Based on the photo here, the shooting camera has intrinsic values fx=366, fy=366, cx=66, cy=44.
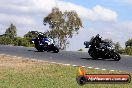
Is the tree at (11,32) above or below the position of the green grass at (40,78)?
above

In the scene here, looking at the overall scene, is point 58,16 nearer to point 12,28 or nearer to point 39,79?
point 12,28

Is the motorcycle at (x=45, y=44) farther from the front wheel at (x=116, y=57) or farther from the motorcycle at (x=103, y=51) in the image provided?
the front wheel at (x=116, y=57)

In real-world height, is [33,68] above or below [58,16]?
below

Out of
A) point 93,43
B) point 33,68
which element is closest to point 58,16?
point 93,43

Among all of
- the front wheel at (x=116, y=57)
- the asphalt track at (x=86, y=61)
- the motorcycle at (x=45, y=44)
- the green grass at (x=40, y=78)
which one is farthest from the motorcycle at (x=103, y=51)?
the green grass at (x=40, y=78)

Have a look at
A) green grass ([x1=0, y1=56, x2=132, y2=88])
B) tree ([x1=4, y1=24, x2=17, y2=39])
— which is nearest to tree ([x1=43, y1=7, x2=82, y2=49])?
tree ([x1=4, y1=24, x2=17, y2=39])

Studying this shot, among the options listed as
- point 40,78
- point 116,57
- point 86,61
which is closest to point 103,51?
point 116,57

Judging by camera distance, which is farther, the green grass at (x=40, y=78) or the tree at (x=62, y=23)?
the tree at (x=62, y=23)

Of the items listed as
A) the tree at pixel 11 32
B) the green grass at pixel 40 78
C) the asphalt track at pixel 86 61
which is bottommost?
the green grass at pixel 40 78

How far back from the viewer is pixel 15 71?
15242mm

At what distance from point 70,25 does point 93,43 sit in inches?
1171

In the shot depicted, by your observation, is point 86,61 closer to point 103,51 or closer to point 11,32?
point 103,51

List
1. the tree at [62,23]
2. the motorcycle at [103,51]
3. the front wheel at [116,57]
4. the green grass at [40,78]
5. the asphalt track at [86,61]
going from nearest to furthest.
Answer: the green grass at [40,78], the asphalt track at [86,61], the front wheel at [116,57], the motorcycle at [103,51], the tree at [62,23]

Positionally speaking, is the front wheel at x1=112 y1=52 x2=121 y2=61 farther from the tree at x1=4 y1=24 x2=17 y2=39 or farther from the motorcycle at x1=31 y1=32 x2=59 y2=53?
the tree at x1=4 y1=24 x2=17 y2=39
